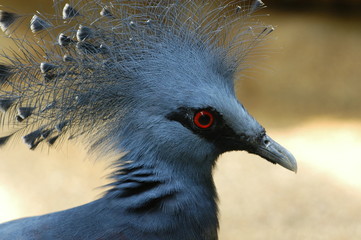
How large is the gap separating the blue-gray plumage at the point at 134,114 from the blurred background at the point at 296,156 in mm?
1595

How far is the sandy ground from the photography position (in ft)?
13.4

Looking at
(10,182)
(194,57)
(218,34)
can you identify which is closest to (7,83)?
(194,57)

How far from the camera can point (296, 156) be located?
4.86m

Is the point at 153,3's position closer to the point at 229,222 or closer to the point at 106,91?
the point at 106,91

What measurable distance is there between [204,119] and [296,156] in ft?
10.7

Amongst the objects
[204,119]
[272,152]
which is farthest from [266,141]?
[204,119]

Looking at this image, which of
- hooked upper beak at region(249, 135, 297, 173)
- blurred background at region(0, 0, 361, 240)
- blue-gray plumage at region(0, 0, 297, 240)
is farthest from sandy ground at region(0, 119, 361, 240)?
hooked upper beak at region(249, 135, 297, 173)

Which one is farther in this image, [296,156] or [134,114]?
[296,156]

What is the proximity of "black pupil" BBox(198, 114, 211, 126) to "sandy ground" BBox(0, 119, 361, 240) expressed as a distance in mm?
2184

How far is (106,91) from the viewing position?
1.82 m

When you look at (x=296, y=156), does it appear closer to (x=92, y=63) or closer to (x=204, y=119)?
(x=204, y=119)

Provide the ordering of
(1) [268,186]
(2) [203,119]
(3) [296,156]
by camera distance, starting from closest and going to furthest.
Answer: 1. (2) [203,119]
2. (1) [268,186]
3. (3) [296,156]

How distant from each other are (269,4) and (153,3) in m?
3.86

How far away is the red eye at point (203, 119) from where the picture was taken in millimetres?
1772
